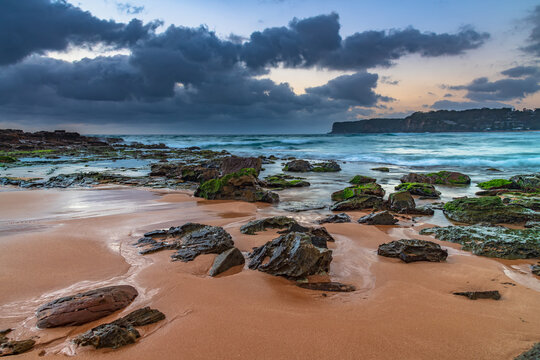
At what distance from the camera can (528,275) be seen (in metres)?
3.67

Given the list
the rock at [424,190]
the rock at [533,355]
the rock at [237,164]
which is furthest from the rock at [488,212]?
the rock at [237,164]

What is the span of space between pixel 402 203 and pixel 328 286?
4.90 meters

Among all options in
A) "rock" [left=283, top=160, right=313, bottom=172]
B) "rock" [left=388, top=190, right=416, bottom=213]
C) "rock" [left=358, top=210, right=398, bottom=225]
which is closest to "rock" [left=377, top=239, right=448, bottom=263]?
"rock" [left=358, top=210, right=398, bottom=225]

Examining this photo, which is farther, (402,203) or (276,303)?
(402,203)

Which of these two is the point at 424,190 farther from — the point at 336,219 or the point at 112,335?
the point at 112,335

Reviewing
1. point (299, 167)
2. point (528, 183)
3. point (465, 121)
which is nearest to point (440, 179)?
point (528, 183)

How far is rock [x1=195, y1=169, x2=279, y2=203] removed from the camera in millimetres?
8766

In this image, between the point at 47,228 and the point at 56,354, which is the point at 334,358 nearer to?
the point at 56,354

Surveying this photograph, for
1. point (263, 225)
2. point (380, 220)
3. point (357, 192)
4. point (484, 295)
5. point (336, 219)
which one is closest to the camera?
point (484, 295)

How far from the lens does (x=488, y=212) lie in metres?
6.46

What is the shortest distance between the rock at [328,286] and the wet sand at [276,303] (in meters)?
0.09

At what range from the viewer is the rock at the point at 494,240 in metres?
4.28

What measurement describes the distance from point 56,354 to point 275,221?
3891 mm

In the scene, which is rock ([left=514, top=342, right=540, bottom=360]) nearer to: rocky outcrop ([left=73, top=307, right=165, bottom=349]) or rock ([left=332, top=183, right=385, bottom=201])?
rocky outcrop ([left=73, top=307, right=165, bottom=349])
